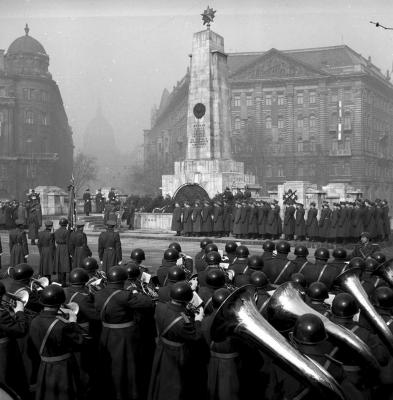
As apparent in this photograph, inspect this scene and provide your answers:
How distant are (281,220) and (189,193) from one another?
693cm

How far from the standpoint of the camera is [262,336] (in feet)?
13.6

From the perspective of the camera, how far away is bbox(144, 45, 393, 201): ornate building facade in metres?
64.8

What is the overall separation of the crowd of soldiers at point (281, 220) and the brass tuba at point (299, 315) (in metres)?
14.3

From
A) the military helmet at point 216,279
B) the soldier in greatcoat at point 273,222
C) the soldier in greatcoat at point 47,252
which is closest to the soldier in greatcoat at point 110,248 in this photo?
the soldier in greatcoat at point 47,252

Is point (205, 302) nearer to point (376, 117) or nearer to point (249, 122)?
point (249, 122)

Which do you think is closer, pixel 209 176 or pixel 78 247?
pixel 78 247

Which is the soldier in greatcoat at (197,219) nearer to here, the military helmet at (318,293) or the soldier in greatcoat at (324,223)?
the soldier in greatcoat at (324,223)

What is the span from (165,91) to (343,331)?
109 m

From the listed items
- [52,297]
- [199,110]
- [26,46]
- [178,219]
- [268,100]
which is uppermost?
[26,46]

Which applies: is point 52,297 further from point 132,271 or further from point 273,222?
point 273,222

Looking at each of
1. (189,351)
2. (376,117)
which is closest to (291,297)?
(189,351)

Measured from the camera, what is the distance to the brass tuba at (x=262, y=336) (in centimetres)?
373

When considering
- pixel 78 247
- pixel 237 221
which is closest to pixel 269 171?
pixel 237 221

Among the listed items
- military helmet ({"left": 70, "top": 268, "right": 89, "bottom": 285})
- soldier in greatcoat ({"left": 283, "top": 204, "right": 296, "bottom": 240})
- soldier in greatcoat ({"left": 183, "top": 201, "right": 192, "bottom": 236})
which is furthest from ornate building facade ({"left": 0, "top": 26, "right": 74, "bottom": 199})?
military helmet ({"left": 70, "top": 268, "right": 89, "bottom": 285})
